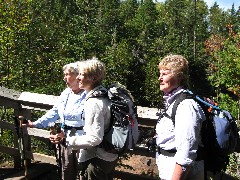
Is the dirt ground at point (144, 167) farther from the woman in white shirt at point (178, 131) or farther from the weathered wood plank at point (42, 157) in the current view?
the woman in white shirt at point (178, 131)

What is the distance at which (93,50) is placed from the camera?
19.3 metres

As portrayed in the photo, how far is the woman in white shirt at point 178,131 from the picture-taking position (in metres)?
2.88

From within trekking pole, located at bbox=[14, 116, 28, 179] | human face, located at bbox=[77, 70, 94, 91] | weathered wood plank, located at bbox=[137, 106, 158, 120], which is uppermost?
human face, located at bbox=[77, 70, 94, 91]

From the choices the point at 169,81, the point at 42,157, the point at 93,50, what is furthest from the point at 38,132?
the point at 93,50

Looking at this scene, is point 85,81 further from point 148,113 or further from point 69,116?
point 148,113

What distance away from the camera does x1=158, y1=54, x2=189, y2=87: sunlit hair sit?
3123 millimetres

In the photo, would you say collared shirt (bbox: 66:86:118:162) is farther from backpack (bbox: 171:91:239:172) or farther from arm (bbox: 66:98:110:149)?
backpack (bbox: 171:91:239:172)

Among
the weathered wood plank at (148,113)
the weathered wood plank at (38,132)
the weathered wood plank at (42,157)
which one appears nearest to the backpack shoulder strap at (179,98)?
the weathered wood plank at (148,113)

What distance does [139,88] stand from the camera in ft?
111

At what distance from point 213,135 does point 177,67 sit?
67 cm

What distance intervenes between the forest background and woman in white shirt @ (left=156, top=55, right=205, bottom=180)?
0.92 metres

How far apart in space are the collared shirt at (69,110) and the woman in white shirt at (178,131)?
1275mm

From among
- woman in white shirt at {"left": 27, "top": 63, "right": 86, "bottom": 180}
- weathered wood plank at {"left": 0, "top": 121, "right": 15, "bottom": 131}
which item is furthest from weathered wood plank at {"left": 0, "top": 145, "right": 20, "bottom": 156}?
woman in white shirt at {"left": 27, "top": 63, "right": 86, "bottom": 180}

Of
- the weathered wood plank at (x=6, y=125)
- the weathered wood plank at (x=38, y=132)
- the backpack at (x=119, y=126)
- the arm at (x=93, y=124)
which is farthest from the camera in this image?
the weathered wood plank at (x=6, y=125)
